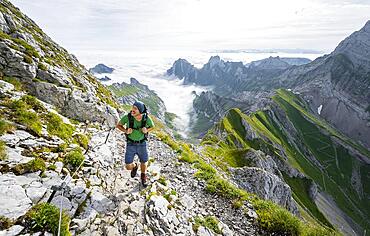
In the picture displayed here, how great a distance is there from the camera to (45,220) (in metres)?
8.72

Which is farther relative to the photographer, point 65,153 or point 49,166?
point 65,153

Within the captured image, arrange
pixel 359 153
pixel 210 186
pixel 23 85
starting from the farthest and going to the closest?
1. pixel 359 153
2. pixel 23 85
3. pixel 210 186

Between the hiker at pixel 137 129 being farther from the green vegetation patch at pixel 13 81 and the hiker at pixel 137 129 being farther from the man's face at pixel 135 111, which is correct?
the green vegetation patch at pixel 13 81

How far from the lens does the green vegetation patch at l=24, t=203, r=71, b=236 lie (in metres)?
8.64

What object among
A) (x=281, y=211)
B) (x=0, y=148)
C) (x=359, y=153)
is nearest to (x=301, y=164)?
(x=359, y=153)

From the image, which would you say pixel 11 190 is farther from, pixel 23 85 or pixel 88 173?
pixel 23 85

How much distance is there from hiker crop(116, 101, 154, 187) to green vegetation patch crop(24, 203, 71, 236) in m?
5.26

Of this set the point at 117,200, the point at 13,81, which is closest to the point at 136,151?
the point at 117,200

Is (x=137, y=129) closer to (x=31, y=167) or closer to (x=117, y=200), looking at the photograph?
(x=117, y=200)

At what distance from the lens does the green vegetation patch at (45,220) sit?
8.64m

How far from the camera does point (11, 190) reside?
9.76 metres

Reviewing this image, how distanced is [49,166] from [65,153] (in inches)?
67.7

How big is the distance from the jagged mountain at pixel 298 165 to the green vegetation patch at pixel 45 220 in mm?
27430

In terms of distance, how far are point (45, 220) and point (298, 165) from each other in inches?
6196
